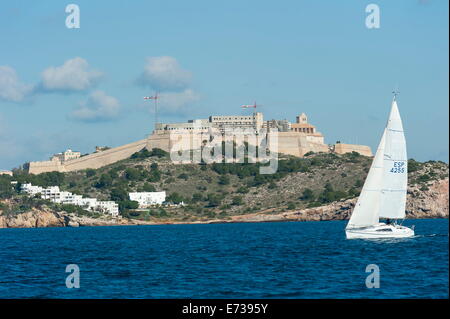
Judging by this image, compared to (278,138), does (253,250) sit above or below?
below

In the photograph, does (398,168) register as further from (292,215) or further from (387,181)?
(292,215)

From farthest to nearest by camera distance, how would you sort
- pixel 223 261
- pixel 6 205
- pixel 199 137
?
pixel 199 137 → pixel 6 205 → pixel 223 261

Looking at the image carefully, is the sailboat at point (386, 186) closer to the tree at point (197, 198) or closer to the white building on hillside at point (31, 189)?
the tree at point (197, 198)

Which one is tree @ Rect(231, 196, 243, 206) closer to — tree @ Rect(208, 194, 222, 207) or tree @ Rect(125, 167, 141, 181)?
tree @ Rect(208, 194, 222, 207)

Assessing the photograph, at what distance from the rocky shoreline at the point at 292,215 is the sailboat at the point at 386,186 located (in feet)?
275

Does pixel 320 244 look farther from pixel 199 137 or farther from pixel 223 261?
pixel 199 137

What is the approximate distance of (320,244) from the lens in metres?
69.9

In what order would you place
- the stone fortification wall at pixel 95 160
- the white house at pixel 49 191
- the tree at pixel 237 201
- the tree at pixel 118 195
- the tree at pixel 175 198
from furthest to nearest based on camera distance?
1. the stone fortification wall at pixel 95 160
2. the white house at pixel 49 191
3. the tree at pixel 175 198
4. the tree at pixel 118 195
5. the tree at pixel 237 201

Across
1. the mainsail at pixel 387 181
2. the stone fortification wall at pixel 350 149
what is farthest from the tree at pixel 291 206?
the mainsail at pixel 387 181

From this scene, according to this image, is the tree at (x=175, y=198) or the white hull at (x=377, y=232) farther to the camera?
the tree at (x=175, y=198)

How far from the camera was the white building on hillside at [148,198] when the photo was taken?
16925 cm

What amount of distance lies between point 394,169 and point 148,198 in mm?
108220
